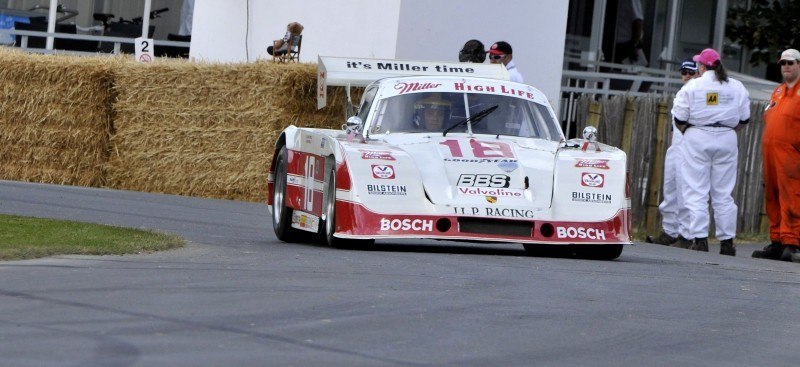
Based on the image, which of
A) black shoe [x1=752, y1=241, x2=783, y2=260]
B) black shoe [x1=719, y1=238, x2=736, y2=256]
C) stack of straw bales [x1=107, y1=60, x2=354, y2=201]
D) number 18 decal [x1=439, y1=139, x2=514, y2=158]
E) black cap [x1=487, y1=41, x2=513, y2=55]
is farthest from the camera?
stack of straw bales [x1=107, y1=60, x2=354, y2=201]

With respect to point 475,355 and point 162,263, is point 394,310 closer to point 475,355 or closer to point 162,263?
point 475,355

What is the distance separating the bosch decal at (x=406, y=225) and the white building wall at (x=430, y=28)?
885cm

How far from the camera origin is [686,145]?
15.3 m

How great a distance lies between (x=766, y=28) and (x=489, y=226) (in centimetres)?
1575

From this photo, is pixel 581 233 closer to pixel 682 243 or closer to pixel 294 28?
pixel 682 243

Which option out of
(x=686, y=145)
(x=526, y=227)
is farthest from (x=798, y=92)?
(x=526, y=227)

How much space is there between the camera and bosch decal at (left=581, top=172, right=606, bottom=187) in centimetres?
1145

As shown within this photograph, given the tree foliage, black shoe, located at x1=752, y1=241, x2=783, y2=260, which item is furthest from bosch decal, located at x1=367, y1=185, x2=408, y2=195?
the tree foliage

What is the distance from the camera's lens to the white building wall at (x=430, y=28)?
19781 millimetres

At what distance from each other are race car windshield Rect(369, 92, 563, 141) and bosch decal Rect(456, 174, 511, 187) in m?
0.97

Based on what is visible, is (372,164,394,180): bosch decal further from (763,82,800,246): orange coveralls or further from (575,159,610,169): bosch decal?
(763,82,800,246): orange coveralls

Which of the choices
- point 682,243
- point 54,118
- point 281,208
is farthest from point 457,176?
point 54,118

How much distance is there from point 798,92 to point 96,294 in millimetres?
8216

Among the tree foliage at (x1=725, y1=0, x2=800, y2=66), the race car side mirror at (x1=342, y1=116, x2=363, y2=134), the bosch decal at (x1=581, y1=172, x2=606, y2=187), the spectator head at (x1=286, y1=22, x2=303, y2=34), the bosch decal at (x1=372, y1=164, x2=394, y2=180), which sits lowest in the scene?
the bosch decal at (x1=372, y1=164, x2=394, y2=180)
